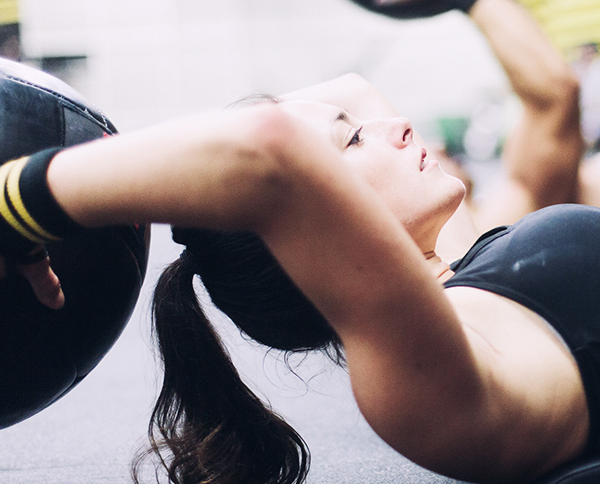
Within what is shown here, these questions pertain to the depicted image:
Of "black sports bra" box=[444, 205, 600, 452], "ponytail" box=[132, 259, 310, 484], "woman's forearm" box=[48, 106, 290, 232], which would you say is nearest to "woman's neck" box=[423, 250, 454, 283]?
"black sports bra" box=[444, 205, 600, 452]

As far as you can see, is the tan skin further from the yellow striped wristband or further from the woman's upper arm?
the woman's upper arm

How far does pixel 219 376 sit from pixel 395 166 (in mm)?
618

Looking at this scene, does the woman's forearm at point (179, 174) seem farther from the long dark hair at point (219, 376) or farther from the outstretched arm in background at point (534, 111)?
the outstretched arm in background at point (534, 111)

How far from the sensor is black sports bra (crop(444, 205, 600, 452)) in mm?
1032

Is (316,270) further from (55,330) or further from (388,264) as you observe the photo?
(55,330)

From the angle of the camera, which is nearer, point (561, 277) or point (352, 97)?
point (561, 277)

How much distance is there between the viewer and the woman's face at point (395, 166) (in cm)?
128

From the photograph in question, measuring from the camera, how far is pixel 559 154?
6.81ft

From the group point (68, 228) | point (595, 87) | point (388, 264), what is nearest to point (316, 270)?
point (388, 264)

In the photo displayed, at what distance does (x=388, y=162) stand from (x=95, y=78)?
32.5 ft

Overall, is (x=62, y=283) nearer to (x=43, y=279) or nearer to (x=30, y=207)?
(x=43, y=279)

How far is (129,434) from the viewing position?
207 centimetres

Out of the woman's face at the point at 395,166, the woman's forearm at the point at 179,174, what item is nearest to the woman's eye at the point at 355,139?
the woman's face at the point at 395,166

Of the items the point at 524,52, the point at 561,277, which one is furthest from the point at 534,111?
the point at 561,277
